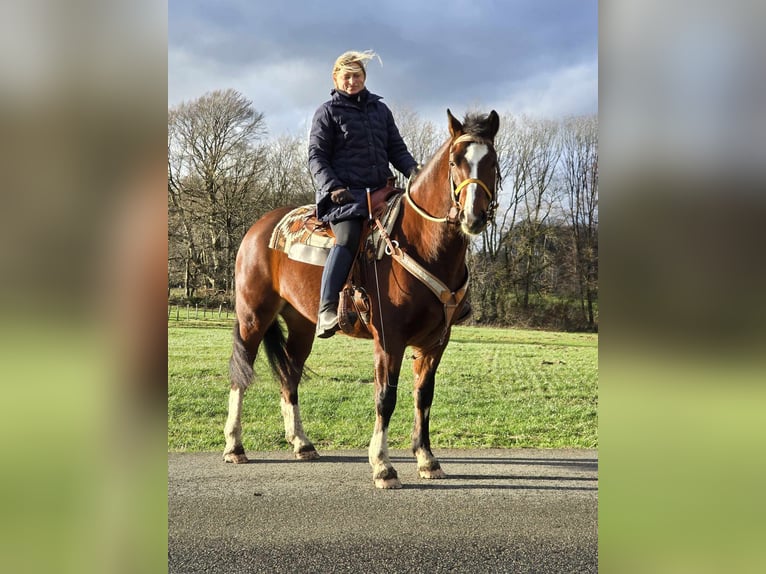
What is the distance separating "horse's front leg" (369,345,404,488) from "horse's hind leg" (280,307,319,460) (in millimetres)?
1279

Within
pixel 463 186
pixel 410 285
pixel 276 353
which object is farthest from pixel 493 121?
pixel 276 353

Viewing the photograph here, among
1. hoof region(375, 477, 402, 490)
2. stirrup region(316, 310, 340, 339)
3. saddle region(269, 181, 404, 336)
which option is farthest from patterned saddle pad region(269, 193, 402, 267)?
hoof region(375, 477, 402, 490)

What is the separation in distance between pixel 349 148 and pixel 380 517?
2.83m

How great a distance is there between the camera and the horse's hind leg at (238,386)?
545 cm

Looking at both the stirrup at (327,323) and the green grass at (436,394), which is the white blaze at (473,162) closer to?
the stirrup at (327,323)

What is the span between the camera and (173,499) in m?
4.18

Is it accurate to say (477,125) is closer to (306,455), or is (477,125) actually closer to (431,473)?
(431,473)

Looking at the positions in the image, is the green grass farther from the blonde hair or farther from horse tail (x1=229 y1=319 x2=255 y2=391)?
the blonde hair

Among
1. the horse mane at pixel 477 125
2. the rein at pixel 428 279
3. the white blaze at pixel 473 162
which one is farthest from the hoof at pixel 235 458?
the horse mane at pixel 477 125

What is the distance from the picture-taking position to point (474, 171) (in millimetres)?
3791
